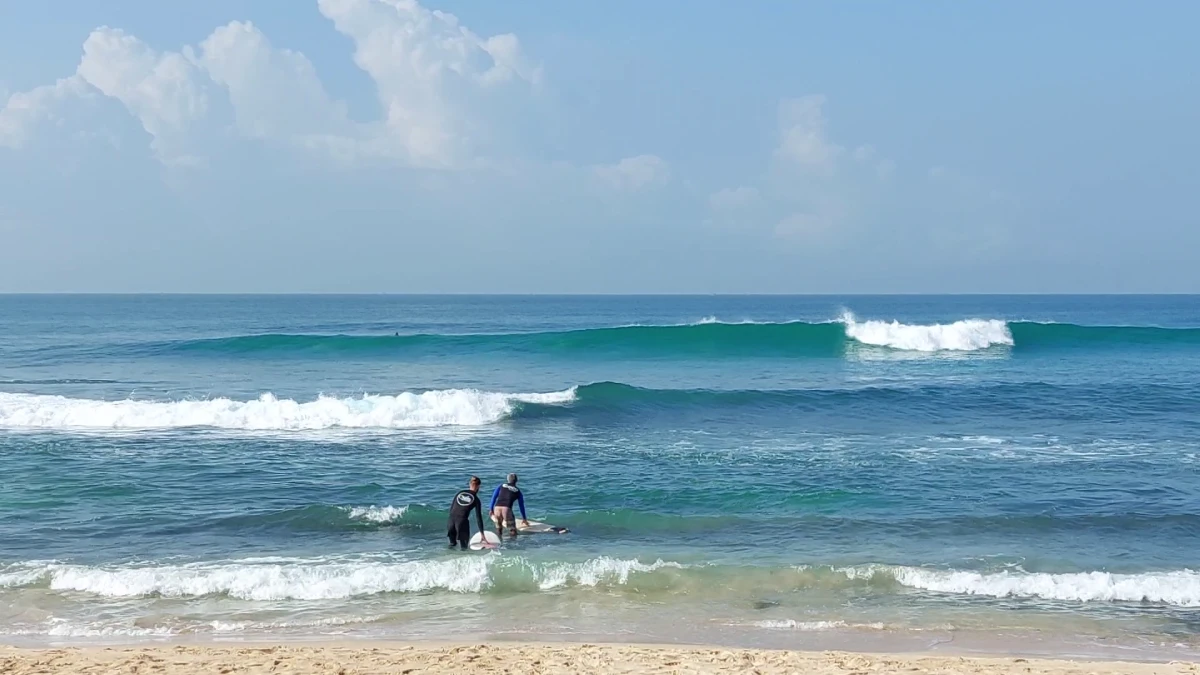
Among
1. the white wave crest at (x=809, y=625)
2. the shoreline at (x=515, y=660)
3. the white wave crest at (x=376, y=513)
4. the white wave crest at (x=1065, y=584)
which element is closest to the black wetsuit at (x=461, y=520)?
the white wave crest at (x=376, y=513)

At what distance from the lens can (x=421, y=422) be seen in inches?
805

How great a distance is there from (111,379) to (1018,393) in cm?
2544

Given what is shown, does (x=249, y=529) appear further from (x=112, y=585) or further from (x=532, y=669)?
(x=532, y=669)

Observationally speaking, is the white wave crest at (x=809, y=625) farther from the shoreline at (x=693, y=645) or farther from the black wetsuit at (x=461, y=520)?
the black wetsuit at (x=461, y=520)

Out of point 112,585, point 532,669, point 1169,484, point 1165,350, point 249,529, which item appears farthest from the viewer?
point 1165,350

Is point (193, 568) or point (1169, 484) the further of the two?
point (1169, 484)

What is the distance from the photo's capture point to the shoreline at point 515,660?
285 inches

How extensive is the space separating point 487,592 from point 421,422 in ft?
→ 35.8

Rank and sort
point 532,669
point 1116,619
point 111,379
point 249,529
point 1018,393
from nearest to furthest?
point 532,669
point 1116,619
point 249,529
point 1018,393
point 111,379

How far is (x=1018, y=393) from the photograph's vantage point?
23.4 m

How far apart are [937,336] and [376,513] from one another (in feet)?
99.2

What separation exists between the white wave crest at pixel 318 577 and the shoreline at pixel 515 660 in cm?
164

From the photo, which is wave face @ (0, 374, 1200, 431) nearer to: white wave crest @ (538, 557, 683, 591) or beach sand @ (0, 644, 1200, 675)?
white wave crest @ (538, 557, 683, 591)

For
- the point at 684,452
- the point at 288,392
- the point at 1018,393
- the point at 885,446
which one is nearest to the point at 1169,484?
the point at 885,446
